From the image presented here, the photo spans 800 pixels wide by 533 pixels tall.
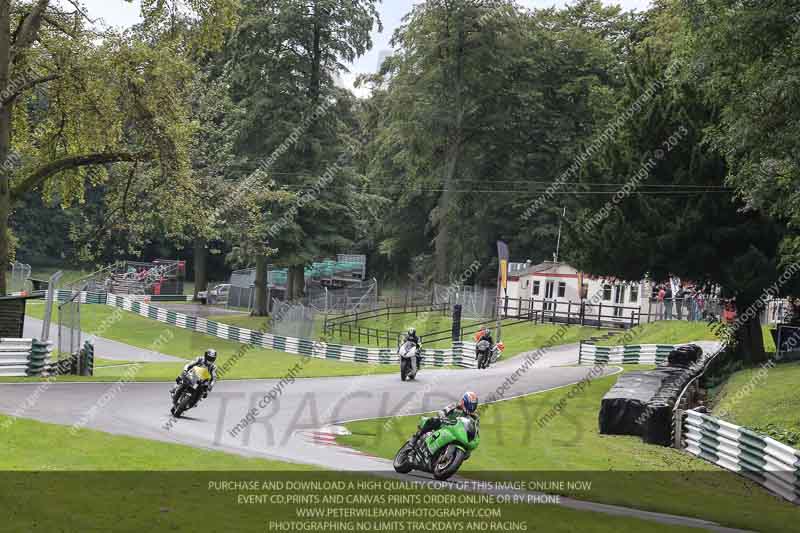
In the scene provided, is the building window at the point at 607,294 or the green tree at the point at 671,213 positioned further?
the building window at the point at 607,294

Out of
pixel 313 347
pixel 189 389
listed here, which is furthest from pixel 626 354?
pixel 189 389

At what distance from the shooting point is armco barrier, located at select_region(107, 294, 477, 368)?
43062 mm

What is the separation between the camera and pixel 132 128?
2823 cm

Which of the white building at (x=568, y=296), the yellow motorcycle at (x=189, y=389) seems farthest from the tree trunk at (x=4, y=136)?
the white building at (x=568, y=296)

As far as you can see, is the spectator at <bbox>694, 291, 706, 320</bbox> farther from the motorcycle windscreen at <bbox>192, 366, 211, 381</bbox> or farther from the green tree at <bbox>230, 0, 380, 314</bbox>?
the motorcycle windscreen at <bbox>192, 366, 211, 381</bbox>

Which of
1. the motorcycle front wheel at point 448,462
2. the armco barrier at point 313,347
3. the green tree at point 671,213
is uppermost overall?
the green tree at point 671,213

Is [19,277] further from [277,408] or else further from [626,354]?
[277,408]

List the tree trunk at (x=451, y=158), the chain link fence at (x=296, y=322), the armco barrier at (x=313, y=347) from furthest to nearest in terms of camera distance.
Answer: the tree trunk at (x=451, y=158), the chain link fence at (x=296, y=322), the armco barrier at (x=313, y=347)

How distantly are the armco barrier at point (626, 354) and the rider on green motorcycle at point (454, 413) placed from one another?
24457 millimetres

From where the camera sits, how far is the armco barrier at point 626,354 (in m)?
38.2

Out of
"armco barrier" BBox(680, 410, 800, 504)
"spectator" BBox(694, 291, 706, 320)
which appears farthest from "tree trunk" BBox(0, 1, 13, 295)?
"spectator" BBox(694, 291, 706, 320)

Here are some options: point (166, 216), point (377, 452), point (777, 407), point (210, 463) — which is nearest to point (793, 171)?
point (777, 407)

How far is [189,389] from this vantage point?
64.9 ft

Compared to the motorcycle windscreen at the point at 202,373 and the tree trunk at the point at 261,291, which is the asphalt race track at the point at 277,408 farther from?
the tree trunk at the point at 261,291
